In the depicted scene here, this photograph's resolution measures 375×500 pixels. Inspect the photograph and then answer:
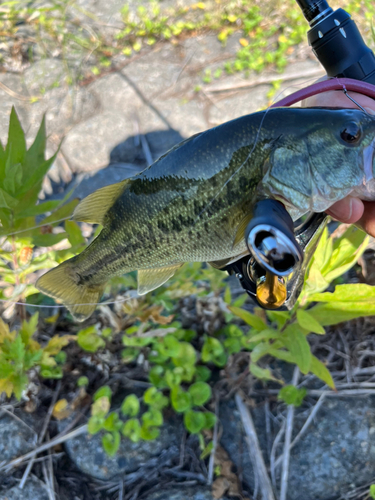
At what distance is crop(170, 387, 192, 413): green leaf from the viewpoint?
7.19 ft

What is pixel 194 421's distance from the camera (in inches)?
88.0

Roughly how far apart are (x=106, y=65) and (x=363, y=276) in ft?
12.4

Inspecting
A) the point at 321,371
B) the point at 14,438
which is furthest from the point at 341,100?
the point at 14,438

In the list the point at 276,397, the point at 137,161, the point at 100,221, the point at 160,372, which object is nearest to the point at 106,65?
the point at 137,161

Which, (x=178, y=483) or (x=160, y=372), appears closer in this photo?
(x=178, y=483)

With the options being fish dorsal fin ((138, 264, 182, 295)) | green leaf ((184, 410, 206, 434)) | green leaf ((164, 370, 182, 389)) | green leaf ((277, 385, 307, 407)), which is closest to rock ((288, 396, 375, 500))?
green leaf ((277, 385, 307, 407))

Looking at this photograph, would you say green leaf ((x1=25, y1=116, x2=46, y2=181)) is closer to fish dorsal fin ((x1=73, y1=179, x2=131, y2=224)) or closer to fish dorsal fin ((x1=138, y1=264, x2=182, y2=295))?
fish dorsal fin ((x1=73, y1=179, x2=131, y2=224))

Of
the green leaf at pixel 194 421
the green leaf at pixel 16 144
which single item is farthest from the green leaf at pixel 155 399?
the green leaf at pixel 16 144

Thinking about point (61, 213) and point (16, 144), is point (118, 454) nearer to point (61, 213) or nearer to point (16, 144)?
point (61, 213)

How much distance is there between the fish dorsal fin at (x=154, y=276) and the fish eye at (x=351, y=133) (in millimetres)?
939

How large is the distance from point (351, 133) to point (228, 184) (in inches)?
18.6

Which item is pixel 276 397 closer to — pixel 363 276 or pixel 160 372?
pixel 160 372

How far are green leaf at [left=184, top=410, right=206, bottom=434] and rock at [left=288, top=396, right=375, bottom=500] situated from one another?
57cm

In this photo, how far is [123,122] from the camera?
161 inches
